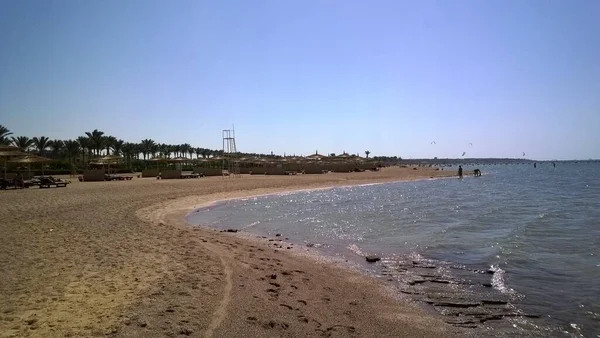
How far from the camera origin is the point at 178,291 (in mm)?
6406

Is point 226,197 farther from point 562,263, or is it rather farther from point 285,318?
point 285,318

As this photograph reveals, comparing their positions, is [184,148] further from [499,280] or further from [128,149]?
[499,280]

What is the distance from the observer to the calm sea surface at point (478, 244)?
7.28 metres

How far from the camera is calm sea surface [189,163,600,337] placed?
7.28 metres

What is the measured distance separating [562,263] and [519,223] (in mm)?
7676

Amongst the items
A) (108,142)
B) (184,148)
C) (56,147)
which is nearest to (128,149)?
(108,142)

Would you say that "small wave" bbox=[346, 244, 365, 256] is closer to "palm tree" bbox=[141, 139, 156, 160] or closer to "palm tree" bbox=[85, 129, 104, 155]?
"palm tree" bbox=[85, 129, 104, 155]

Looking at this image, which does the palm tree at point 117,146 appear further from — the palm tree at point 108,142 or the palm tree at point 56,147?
the palm tree at point 56,147

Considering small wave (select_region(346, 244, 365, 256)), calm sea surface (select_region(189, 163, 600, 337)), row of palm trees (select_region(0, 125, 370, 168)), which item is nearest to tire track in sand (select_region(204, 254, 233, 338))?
calm sea surface (select_region(189, 163, 600, 337))

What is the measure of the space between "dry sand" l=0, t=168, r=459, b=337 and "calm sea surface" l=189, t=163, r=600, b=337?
1.33m

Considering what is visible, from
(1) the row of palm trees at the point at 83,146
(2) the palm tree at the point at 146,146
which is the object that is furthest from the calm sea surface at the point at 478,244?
(2) the palm tree at the point at 146,146

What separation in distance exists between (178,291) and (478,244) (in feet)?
31.4

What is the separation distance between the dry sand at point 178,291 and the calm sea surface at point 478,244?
1.33 m

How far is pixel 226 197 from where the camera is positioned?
2908cm
